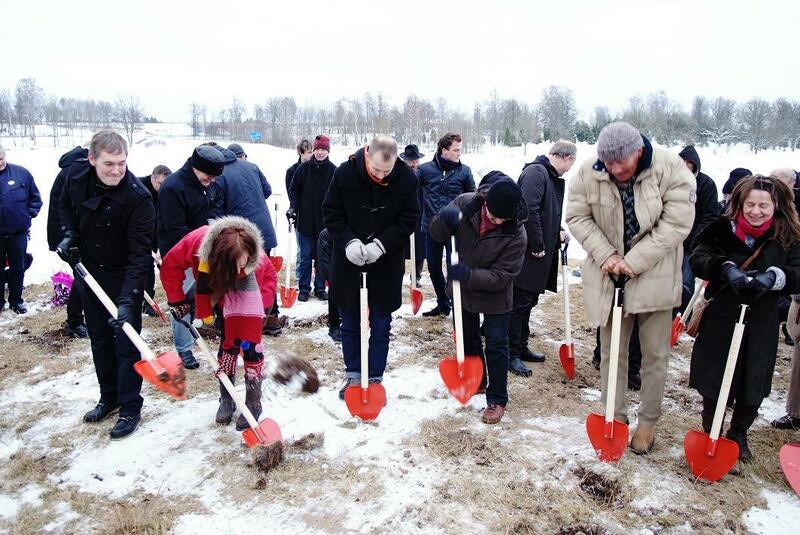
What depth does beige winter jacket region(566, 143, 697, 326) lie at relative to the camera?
311 cm

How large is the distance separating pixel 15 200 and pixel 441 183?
5.05 meters

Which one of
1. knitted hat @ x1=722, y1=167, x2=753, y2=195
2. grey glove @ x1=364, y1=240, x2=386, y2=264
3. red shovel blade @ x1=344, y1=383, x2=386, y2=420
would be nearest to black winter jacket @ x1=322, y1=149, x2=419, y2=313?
grey glove @ x1=364, y1=240, x2=386, y2=264

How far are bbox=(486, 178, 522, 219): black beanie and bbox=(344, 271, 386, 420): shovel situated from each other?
3.49ft

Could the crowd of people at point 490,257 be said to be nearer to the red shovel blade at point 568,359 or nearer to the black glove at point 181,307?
the black glove at point 181,307

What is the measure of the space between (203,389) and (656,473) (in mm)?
3428

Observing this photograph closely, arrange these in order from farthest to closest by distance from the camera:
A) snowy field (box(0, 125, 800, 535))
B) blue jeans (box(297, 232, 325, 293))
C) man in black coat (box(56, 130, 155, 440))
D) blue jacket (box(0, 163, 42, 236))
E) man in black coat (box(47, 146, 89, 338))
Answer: blue jeans (box(297, 232, 325, 293)) < blue jacket (box(0, 163, 42, 236)) < man in black coat (box(47, 146, 89, 338)) < man in black coat (box(56, 130, 155, 440)) < snowy field (box(0, 125, 800, 535))

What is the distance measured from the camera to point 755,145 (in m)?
46.8

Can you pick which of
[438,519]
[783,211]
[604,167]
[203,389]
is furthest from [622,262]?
[203,389]

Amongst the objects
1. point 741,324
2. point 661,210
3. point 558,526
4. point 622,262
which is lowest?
point 558,526

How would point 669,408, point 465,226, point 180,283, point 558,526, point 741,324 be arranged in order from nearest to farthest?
point 558,526 → point 741,324 → point 180,283 → point 465,226 → point 669,408

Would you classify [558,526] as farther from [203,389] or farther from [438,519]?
[203,389]

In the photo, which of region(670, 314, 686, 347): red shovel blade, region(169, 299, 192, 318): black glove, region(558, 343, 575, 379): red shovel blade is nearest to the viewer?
region(169, 299, 192, 318): black glove

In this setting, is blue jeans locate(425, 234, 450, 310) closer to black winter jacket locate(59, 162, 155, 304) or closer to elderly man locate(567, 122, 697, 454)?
elderly man locate(567, 122, 697, 454)

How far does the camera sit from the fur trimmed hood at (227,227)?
10.6 ft
